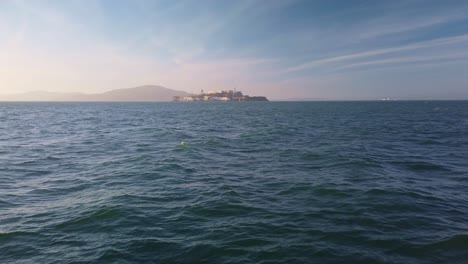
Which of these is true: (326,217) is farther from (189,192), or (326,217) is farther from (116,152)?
(116,152)

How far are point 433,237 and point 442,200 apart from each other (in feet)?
14.6

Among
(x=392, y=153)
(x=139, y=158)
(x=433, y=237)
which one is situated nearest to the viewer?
(x=433, y=237)

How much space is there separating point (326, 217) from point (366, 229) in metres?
1.46

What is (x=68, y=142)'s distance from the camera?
1190 inches

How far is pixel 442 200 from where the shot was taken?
12.9 m

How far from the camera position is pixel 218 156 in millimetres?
22953

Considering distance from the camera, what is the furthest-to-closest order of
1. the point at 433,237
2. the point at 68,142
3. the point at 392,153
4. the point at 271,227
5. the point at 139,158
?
the point at 68,142 < the point at 392,153 < the point at 139,158 < the point at 271,227 < the point at 433,237

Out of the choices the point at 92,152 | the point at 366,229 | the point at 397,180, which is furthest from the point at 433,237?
the point at 92,152

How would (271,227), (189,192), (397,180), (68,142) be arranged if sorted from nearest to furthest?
(271,227), (189,192), (397,180), (68,142)

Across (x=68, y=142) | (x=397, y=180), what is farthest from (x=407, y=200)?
(x=68, y=142)

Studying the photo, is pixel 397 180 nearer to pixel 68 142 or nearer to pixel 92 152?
pixel 92 152

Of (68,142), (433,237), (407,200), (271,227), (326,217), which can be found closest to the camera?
(433,237)

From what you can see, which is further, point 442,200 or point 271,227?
point 442,200

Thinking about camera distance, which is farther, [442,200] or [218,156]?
[218,156]
